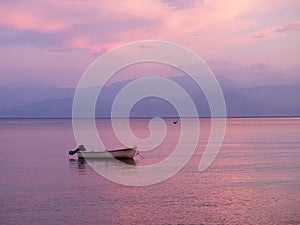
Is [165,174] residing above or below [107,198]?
above

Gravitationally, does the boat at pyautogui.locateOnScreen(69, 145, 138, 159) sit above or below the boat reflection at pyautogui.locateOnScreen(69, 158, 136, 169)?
above

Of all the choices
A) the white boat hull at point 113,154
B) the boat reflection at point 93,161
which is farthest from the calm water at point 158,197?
the white boat hull at point 113,154

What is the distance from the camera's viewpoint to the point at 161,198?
29.6 m

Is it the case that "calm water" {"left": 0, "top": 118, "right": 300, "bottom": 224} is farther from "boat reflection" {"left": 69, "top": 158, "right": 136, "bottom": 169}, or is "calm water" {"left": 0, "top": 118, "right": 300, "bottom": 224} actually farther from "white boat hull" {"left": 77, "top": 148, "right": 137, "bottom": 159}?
"white boat hull" {"left": 77, "top": 148, "right": 137, "bottom": 159}

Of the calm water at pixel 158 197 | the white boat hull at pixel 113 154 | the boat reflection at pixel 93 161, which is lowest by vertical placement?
the calm water at pixel 158 197

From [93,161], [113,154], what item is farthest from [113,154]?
[93,161]

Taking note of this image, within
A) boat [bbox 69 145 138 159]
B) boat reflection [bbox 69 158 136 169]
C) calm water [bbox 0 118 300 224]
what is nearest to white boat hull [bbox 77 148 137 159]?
boat [bbox 69 145 138 159]

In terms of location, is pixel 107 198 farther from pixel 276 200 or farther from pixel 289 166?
pixel 289 166

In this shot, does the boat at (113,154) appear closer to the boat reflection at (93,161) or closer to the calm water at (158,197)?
the boat reflection at (93,161)

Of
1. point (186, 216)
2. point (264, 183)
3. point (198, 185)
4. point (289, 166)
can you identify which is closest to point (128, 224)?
point (186, 216)

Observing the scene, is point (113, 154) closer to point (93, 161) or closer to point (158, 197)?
point (93, 161)

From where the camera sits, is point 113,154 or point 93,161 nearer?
point 93,161

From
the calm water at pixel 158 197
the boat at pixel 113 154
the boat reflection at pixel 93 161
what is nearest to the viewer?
the calm water at pixel 158 197

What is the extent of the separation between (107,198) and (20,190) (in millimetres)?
7279
